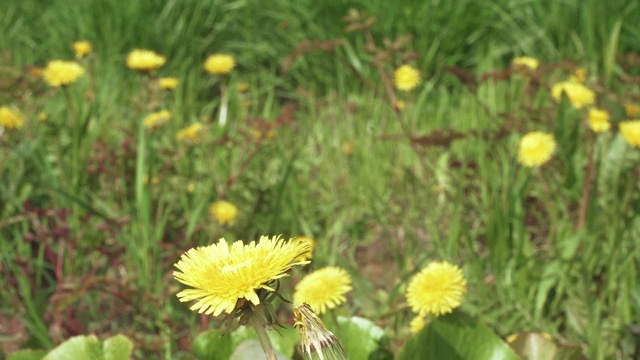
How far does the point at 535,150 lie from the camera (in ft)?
6.39

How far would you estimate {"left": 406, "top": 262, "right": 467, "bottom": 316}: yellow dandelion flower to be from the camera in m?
1.17

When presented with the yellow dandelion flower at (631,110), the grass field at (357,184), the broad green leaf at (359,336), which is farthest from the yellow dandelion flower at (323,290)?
the yellow dandelion flower at (631,110)

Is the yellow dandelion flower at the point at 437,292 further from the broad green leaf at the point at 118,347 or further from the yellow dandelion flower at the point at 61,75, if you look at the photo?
the yellow dandelion flower at the point at 61,75

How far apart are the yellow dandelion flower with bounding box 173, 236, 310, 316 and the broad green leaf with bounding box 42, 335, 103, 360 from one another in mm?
463

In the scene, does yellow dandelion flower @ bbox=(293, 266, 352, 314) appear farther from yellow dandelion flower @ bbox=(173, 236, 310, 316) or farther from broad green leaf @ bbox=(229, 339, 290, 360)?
yellow dandelion flower @ bbox=(173, 236, 310, 316)

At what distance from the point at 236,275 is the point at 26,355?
2.11ft

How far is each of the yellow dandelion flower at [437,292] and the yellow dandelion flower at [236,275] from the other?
15.5 inches

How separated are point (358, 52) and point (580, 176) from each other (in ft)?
5.21

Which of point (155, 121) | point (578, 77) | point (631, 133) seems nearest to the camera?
point (631, 133)

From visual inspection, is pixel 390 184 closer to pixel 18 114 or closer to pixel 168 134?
pixel 168 134

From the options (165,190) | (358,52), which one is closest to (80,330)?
(165,190)

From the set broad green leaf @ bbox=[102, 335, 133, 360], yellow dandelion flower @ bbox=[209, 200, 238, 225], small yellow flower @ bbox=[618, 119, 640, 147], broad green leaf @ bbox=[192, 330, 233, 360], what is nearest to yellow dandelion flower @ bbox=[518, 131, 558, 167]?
small yellow flower @ bbox=[618, 119, 640, 147]

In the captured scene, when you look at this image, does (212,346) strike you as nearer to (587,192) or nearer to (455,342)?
(455,342)

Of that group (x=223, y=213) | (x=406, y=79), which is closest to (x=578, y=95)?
(x=406, y=79)
